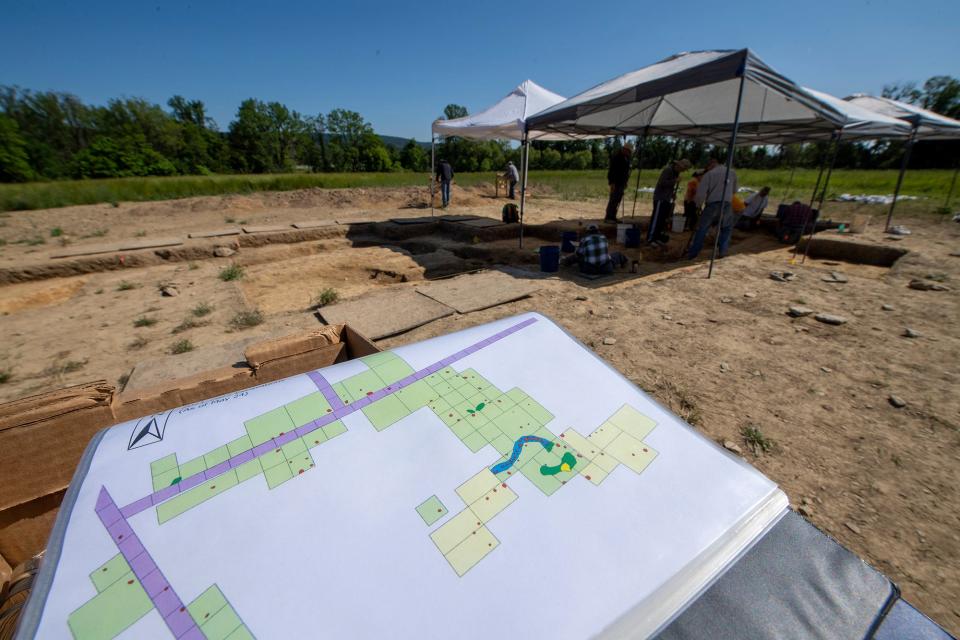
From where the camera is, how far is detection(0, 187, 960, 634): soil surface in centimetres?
196

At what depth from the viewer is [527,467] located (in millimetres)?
1080

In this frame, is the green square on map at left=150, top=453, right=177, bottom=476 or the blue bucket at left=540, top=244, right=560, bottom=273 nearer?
the green square on map at left=150, top=453, right=177, bottom=476

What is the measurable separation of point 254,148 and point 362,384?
2254 inches

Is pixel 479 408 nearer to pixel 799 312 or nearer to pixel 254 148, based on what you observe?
pixel 799 312

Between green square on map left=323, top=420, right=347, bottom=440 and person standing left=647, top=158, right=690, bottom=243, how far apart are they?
27.9 feet

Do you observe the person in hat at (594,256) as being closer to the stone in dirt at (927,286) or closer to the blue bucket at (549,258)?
the blue bucket at (549,258)

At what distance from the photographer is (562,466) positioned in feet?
3.58

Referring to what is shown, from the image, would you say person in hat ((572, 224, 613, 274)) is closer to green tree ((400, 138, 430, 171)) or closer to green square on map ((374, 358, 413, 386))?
green square on map ((374, 358, 413, 386))

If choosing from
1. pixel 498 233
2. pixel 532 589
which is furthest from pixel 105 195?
pixel 532 589

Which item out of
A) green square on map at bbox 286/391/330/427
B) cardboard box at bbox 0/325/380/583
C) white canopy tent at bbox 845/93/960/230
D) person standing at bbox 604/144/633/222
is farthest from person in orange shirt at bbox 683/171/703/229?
cardboard box at bbox 0/325/380/583

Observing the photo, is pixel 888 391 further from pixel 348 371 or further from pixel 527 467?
pixel 348 371

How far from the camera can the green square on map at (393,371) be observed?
136cm

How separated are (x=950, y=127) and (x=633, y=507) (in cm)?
1460

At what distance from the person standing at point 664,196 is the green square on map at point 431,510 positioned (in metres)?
8.56
